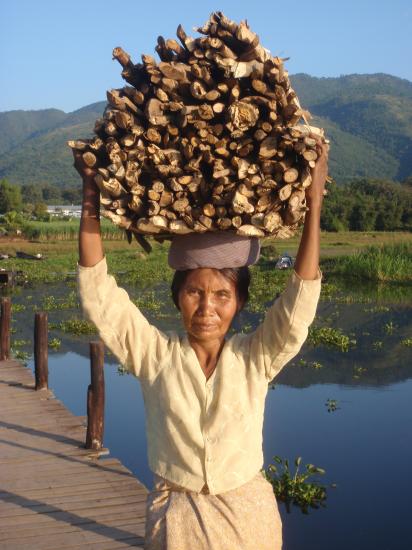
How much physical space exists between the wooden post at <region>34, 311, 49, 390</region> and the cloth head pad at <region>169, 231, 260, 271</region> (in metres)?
5.72

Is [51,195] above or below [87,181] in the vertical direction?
below

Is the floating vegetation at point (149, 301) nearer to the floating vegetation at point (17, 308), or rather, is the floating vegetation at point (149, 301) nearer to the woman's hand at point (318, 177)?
the floating vegetation at point (17, 308)

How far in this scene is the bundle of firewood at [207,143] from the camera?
6.09 ft

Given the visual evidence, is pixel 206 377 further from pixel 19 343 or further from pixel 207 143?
pixel 19 343

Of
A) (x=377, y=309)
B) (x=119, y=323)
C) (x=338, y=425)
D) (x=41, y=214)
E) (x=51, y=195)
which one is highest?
(x=119, y=323)

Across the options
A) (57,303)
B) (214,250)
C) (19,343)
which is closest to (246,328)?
A: (19,343)

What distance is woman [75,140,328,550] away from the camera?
1.93 m

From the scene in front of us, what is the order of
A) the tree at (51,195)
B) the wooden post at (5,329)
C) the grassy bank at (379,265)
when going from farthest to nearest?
the tree at (51,195) → the grassy bank at (379,265) → the wooden post at (5,329)

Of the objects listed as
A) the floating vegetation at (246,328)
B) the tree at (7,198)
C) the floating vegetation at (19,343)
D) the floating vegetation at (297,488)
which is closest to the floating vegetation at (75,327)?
the floating vegetation at (19,343)

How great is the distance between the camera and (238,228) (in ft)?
6.28

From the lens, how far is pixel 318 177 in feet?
6.15

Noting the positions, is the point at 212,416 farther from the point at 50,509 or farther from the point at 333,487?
the point at 333,487

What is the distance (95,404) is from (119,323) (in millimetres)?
3724

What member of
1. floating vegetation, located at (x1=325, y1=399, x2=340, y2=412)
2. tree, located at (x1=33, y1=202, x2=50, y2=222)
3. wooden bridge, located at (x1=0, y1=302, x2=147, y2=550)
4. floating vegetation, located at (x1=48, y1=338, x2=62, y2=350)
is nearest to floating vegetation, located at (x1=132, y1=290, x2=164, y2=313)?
floating vegetation, located at (x1=48, y1=338, x2=62, y2=350)
